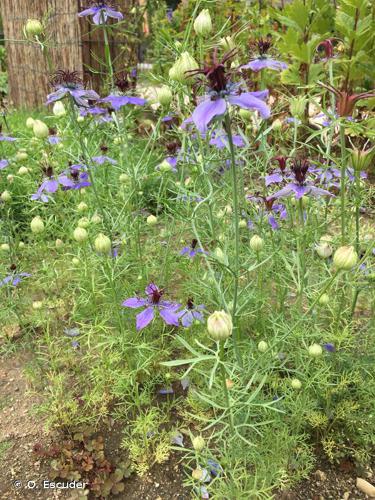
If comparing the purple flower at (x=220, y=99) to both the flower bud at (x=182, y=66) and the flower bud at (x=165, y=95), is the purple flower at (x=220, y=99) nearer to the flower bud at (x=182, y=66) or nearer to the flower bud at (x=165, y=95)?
the flower bud at (x=182, y=66)

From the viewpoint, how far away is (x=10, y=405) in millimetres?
1936

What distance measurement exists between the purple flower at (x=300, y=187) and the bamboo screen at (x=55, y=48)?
259cm

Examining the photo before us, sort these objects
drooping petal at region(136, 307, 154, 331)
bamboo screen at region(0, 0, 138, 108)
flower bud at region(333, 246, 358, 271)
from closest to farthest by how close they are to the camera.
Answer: flower bud at region(333, 246, 358, 271) → drooping petal at region(136, 307, 154, 331) → bamboo screen at region(0, 0, 138, 108)

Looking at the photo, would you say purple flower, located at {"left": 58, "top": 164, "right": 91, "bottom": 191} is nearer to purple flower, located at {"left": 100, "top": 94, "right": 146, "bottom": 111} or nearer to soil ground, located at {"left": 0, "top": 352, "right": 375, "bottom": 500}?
purple flower, located at {"left": 100, "top": 94, "right": 146, "bottom": 111}

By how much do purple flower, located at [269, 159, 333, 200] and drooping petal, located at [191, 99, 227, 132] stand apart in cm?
47

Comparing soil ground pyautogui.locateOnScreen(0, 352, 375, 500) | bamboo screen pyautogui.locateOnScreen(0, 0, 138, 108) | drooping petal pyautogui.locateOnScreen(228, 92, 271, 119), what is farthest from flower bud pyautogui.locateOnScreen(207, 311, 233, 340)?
bamboo screen pyautogui.locateOnScreen(0, 0, 138, 108)

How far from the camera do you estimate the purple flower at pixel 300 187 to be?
4.48 feet

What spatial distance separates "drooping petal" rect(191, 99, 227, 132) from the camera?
910 millimetres

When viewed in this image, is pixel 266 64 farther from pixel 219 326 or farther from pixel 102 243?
pixel 219 326

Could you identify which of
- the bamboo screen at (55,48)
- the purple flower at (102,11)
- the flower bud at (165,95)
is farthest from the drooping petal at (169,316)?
the bamboo screen at (55,48)

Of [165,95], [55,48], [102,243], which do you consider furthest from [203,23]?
[55,48]

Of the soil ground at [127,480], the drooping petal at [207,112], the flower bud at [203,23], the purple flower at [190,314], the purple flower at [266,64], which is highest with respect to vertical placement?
the flower bud at [203,23]

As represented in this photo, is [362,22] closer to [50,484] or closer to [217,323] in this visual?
[217,323]

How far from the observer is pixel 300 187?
1.39 meters
